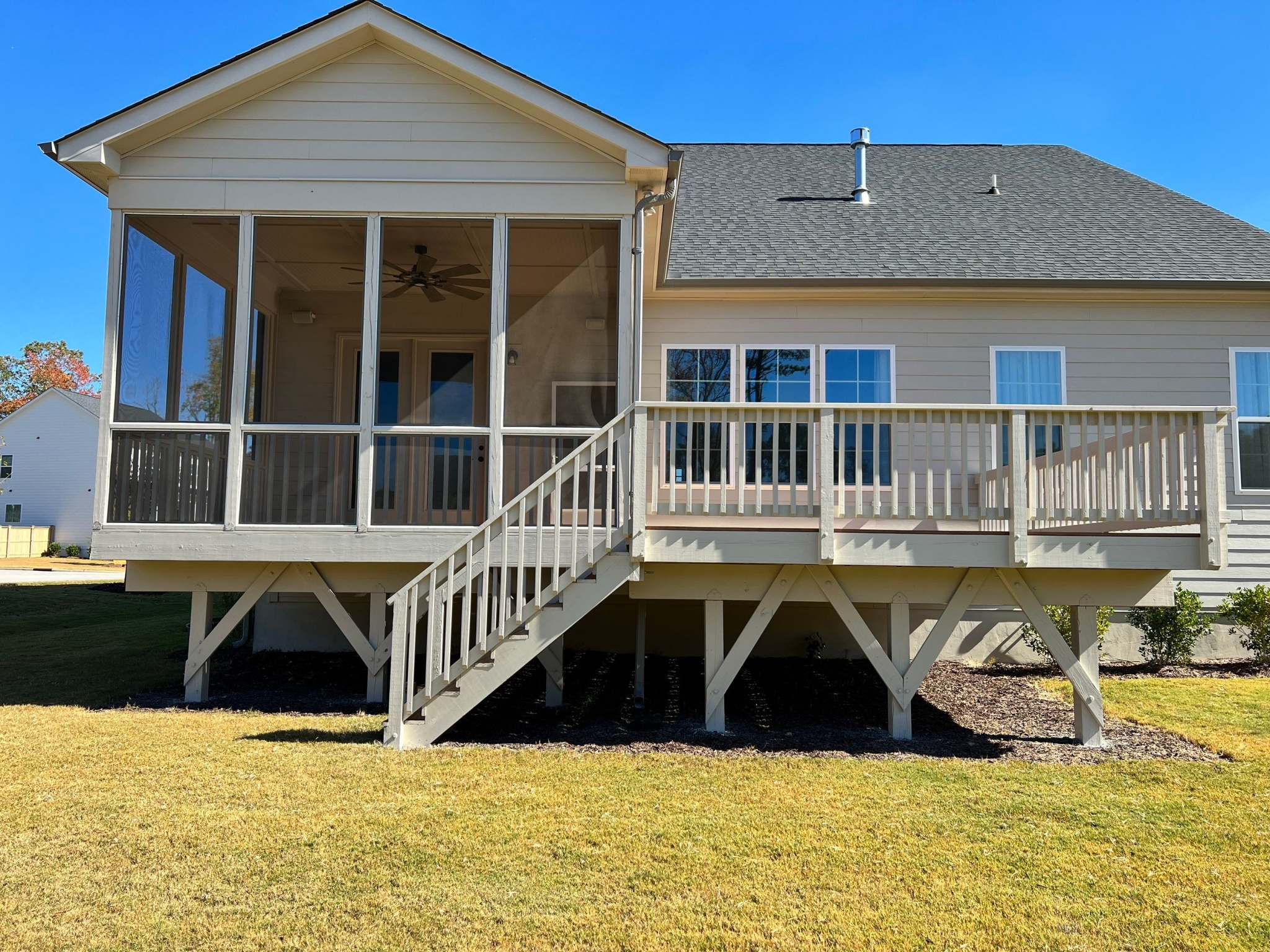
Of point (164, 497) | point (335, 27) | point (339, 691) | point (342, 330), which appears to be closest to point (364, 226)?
point (335, 27)

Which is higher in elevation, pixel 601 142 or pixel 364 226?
pixel 601 142

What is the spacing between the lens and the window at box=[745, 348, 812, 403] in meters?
10.2

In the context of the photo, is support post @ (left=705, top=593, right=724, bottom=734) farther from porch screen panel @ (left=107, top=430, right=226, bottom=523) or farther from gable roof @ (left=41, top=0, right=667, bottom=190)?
porch screen panel @ (left=107, top=430, right=226, bottom=523)

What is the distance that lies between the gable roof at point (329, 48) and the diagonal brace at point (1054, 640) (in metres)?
4.27

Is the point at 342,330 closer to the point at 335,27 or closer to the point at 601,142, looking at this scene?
the point at 335,27

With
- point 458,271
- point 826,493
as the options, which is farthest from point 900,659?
point 458,271

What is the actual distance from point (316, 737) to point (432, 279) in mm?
4651

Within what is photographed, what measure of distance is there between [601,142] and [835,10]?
7448mm

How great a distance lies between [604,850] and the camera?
13.8 ft

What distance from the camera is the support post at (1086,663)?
6598mm

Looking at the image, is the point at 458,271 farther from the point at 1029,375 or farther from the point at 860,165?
the point at 860,165

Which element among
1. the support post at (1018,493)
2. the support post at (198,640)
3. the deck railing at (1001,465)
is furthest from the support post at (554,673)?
the support post at (1018,493)

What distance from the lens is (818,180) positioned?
13195 mm

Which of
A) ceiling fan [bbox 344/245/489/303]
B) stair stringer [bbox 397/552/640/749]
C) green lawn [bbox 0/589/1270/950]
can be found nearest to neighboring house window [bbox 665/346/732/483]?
ceiling fan [bbox 344/245/489/303]
